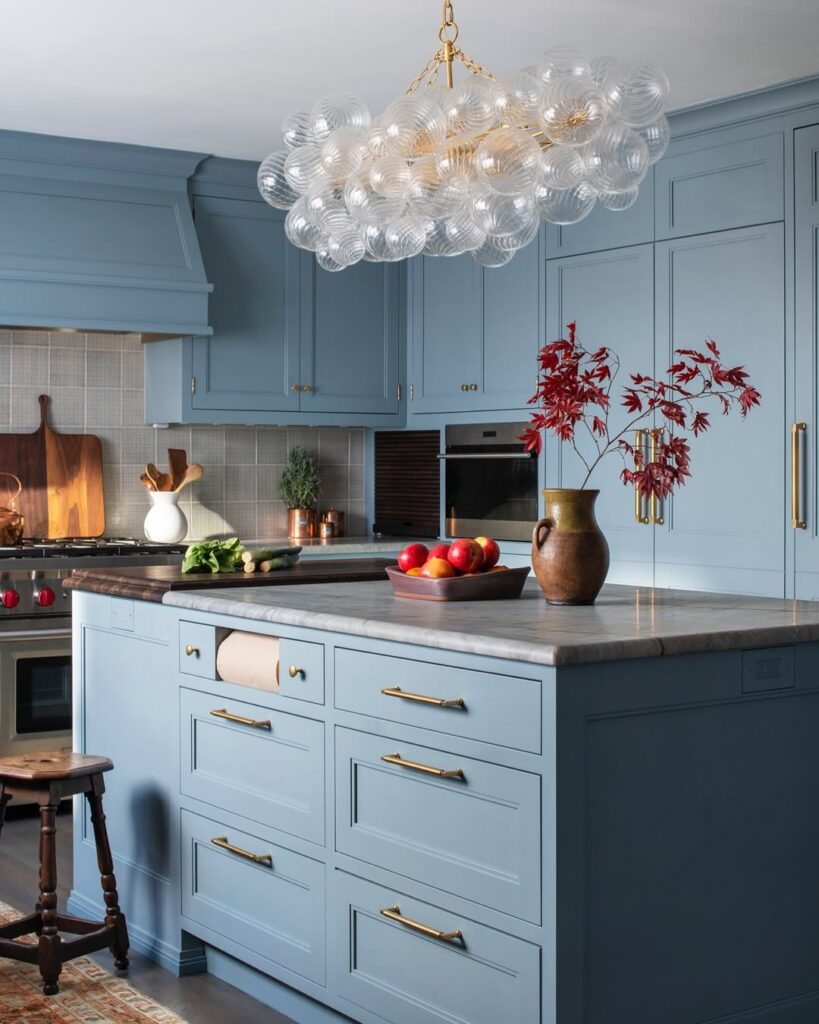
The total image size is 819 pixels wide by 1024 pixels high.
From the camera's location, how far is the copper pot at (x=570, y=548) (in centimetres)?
294

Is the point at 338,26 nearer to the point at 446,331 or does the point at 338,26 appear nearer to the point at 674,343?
the point at 674,343

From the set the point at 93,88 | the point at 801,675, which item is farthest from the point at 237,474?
the point at 801,675

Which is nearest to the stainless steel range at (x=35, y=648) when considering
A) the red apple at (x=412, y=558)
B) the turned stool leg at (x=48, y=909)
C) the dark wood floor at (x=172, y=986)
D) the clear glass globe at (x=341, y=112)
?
the dark wood floor at (x=172, y=986)

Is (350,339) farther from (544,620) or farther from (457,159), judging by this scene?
(544,620)

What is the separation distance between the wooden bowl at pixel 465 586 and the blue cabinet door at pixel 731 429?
1.61m

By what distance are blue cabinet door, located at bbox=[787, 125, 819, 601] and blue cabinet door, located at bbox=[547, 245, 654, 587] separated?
63cm

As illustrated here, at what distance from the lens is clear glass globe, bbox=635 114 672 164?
2871mm

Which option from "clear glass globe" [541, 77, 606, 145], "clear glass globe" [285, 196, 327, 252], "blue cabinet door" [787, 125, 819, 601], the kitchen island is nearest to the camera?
the kitchen island

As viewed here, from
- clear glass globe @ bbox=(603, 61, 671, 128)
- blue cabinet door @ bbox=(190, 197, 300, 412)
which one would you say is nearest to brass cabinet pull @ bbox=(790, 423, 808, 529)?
clear glass globe @ bbox=(603, 61, 671, 128)

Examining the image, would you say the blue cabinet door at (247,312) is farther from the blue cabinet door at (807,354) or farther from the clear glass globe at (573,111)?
the clear glass globe at (573,111)

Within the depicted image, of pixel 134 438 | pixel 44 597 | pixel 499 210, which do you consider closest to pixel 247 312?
pixel 134 438

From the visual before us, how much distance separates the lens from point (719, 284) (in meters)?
4.64

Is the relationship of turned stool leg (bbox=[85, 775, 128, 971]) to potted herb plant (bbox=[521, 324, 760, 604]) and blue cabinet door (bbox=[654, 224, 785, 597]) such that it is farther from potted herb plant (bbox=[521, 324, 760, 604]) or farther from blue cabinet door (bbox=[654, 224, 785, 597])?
blue cabinet door (bbox=[654, 224, 785, 597])

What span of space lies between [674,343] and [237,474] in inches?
84.1
